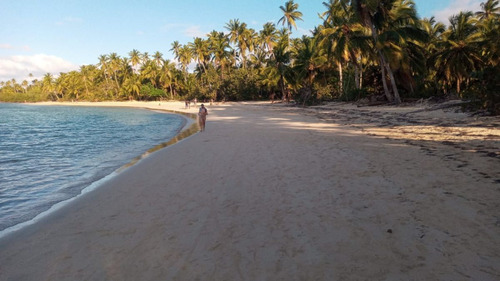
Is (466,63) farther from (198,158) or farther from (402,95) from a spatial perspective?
(198,158)

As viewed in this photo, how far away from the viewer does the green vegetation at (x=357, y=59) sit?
24438 mm

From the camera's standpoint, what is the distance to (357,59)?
38.1 m

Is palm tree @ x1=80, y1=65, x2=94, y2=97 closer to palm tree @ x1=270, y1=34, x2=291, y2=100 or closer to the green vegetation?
the green vegetation

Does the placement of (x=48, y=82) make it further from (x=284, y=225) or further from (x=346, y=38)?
(x=284, y=225)

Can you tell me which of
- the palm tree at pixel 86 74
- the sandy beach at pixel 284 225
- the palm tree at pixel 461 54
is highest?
the palm tree at pixel 86 74

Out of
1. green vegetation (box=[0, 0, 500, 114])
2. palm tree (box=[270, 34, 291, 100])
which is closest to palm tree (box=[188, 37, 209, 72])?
green vegetation (box=[0, 0, 500, 114])

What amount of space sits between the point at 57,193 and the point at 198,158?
372cm

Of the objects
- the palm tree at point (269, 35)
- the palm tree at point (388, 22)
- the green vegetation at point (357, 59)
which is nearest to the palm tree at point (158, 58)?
the green vegetation at point (357, 59)

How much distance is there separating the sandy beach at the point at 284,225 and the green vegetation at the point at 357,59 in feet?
37.1

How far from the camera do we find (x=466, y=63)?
2739cm

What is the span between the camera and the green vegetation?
80.2ft

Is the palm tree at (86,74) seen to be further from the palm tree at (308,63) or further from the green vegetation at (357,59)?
the palm tree at (308,63)

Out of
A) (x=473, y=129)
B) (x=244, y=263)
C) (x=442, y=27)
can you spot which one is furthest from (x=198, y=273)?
(x=442, y=27)

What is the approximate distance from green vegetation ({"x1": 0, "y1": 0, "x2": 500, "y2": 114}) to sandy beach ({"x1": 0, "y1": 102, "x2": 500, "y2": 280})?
1131 centimetres
